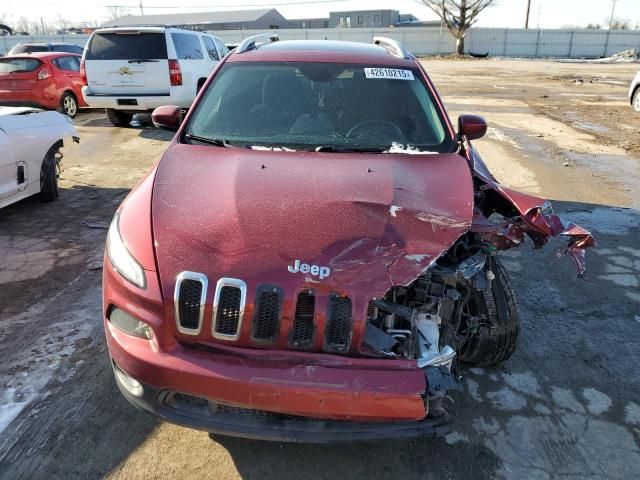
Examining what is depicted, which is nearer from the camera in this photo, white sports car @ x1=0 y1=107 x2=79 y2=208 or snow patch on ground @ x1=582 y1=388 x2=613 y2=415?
Result: snow patch on ground @ x1=582 y1=388 x2=613 y2=415

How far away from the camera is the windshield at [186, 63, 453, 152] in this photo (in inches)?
133

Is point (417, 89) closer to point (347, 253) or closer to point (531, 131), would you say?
point (347, 253)

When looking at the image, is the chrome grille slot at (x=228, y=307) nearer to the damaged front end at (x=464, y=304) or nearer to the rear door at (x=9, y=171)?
the damaged front end at (x=464, y=304)

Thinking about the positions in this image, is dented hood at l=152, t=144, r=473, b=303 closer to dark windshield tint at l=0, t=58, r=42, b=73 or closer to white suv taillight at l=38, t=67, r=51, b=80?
white suv taillight at l=38, t=67, r=51, b=80

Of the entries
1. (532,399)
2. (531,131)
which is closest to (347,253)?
(532,399)

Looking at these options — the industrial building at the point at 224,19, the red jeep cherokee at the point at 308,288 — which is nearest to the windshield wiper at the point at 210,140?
the red jeep cherokee at the point at 308,288

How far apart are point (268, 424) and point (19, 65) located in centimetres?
1187

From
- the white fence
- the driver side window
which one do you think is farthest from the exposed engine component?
the white fence

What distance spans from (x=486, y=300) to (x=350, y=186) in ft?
3.09

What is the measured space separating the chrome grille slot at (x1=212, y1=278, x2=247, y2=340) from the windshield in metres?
1.43

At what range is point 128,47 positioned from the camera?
32.3 ft

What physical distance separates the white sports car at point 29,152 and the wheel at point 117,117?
5.01 m

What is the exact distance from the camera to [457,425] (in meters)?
2.62

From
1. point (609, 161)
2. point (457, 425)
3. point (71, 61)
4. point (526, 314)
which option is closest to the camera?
point (457, 425)
